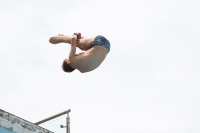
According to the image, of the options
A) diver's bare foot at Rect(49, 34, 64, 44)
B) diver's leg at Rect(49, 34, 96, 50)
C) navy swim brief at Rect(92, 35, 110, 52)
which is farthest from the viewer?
diver's bare foot at Rect(49, 34, 64, 44)

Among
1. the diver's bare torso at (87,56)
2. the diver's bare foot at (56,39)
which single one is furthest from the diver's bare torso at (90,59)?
the diver's bare foot at (56,39)

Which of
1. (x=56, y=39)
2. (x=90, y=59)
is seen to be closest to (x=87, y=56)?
(x=90, y=59)

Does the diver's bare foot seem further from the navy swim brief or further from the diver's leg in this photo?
the navy swim brief

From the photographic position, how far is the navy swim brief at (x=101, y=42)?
630 cm

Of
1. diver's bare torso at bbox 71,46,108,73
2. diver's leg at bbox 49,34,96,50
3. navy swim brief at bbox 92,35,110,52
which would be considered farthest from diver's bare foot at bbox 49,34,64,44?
navy swim brief at bbox 92,35,110,52

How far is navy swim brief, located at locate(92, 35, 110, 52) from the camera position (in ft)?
20.7

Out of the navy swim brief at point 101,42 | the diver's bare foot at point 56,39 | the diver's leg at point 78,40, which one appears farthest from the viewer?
the diver's bare foot at point 56,39

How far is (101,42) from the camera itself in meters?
6.32

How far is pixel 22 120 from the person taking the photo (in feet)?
23.9

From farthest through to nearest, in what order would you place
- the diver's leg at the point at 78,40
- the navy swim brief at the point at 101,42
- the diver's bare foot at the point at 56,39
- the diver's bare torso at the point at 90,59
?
1. the diver's bare foot at the point at 56,39
2. the diver's leg at the point at 78,40
3. the navy swim brief at the point at 101,42
4. the diver's bare torso at the point at 90,59

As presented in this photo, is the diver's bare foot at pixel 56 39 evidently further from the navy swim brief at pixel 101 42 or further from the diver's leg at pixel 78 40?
the navy swim brief at pixel 101 42

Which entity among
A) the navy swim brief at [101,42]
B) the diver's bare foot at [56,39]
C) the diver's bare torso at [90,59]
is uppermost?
the diver's bare foot at [56,39]

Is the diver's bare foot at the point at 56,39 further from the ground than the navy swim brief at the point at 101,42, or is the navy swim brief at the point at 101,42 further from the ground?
the diver's bare foot at the point at 56,39

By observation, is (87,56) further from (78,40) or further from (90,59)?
(78,40)
